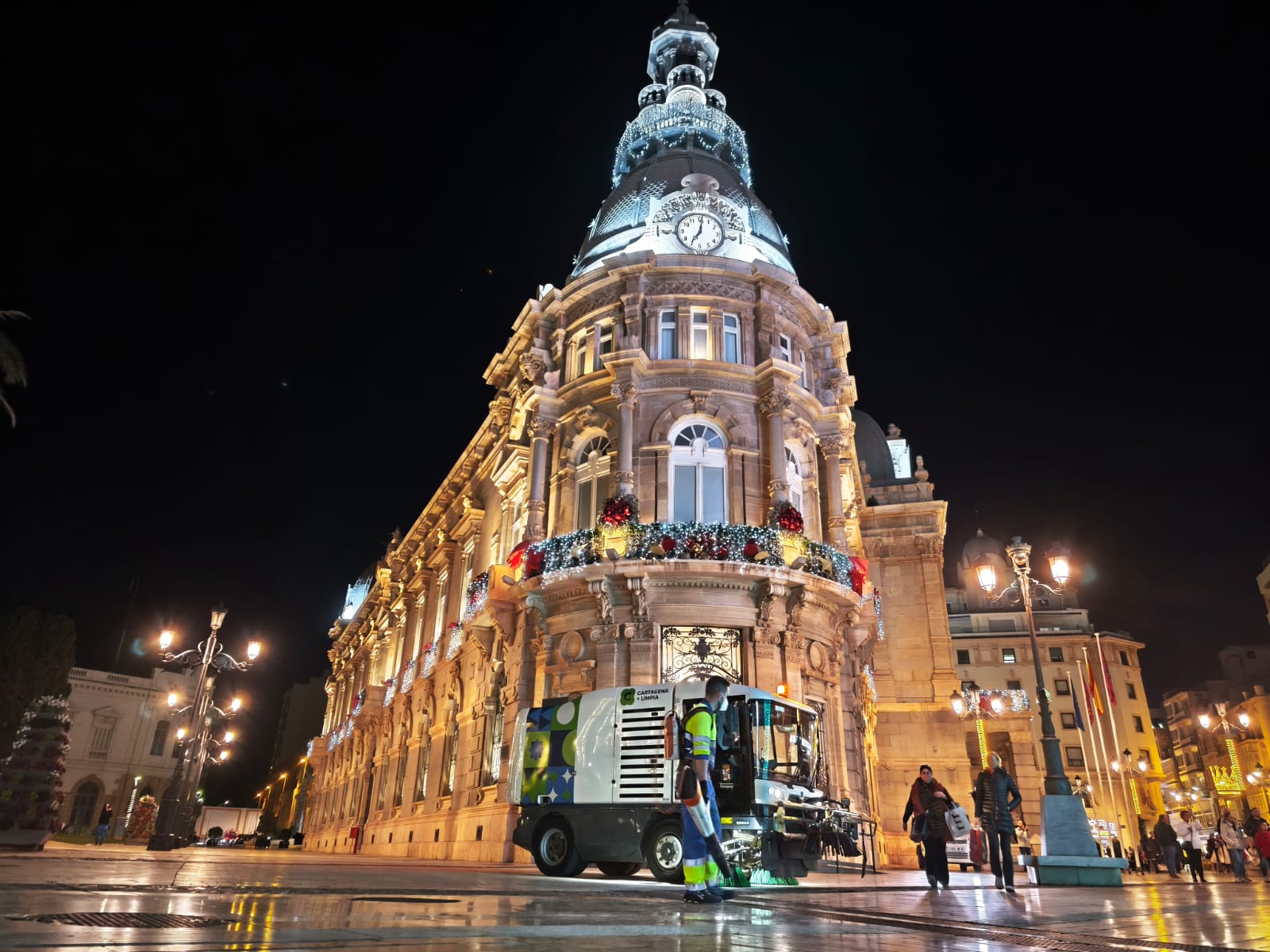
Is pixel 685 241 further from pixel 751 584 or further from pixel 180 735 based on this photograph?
pixel 180 735

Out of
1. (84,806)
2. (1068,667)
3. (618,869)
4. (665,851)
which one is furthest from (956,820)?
(84,806)

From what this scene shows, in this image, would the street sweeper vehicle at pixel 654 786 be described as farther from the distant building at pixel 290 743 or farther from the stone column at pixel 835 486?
the distant building at pixel 290 743

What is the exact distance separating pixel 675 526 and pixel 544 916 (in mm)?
16098

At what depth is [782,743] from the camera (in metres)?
12.7

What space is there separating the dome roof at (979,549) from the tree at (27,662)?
6300cm

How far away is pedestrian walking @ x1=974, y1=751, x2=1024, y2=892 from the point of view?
1192 cm

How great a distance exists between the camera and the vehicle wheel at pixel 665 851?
38.5ft

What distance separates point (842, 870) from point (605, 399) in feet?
46.5

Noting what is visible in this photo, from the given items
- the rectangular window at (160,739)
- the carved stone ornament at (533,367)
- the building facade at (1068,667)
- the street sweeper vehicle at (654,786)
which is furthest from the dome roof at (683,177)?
the rectangular window at (160,739)

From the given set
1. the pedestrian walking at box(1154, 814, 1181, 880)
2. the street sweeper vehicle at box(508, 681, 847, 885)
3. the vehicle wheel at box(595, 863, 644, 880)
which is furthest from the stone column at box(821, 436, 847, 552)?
the vehicle wheel at box(595, 863, 644, 880)

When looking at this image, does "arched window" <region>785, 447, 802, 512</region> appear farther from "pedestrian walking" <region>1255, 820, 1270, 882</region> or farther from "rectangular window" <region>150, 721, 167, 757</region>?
"rectangular window" <region>150, 721, 167, 757</region>

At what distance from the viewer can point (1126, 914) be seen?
302 inches

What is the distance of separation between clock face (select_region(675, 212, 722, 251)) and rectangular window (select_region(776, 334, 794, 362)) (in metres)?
3.72

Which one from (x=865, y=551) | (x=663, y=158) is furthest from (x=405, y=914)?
(x=865, y=551)
